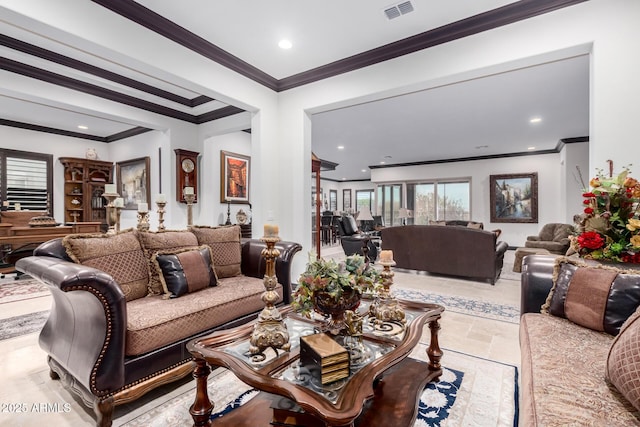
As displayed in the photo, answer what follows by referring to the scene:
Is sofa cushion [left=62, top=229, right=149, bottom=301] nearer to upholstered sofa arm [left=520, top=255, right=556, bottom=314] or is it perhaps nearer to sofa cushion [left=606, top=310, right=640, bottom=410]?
sofa cushion [left=606, top=310, right=640, bottom=410]

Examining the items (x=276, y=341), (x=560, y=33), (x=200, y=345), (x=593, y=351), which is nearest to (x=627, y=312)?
(x=593, y=351)

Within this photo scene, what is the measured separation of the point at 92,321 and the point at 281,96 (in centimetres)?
349

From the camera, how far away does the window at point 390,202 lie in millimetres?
10672

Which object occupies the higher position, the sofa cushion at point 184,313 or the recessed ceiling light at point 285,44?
the recessed ceiling light at point 285,44

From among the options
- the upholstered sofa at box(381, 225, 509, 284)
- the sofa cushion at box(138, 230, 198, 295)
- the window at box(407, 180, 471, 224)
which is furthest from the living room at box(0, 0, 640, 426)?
the window at box(407, 180, 471, 224)

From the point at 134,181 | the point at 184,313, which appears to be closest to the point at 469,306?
the point at 184,313

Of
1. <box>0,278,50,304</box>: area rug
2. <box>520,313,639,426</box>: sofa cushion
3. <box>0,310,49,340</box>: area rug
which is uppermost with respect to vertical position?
<box>520,313,639,426</box>: sofa cushion

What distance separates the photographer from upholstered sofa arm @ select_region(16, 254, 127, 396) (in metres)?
1.46

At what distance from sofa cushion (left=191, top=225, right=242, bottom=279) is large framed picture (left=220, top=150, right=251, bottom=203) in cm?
270

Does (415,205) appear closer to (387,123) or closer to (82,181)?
(387,123)

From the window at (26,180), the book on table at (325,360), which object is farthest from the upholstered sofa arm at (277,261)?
the window at (26,180)

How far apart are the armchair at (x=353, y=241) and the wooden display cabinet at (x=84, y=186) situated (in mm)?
5268

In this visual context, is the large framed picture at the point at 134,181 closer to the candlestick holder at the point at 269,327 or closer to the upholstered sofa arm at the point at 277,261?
the upholstered sofa arm at the point at 277,261

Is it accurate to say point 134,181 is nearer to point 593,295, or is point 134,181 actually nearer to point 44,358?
point 44,358
